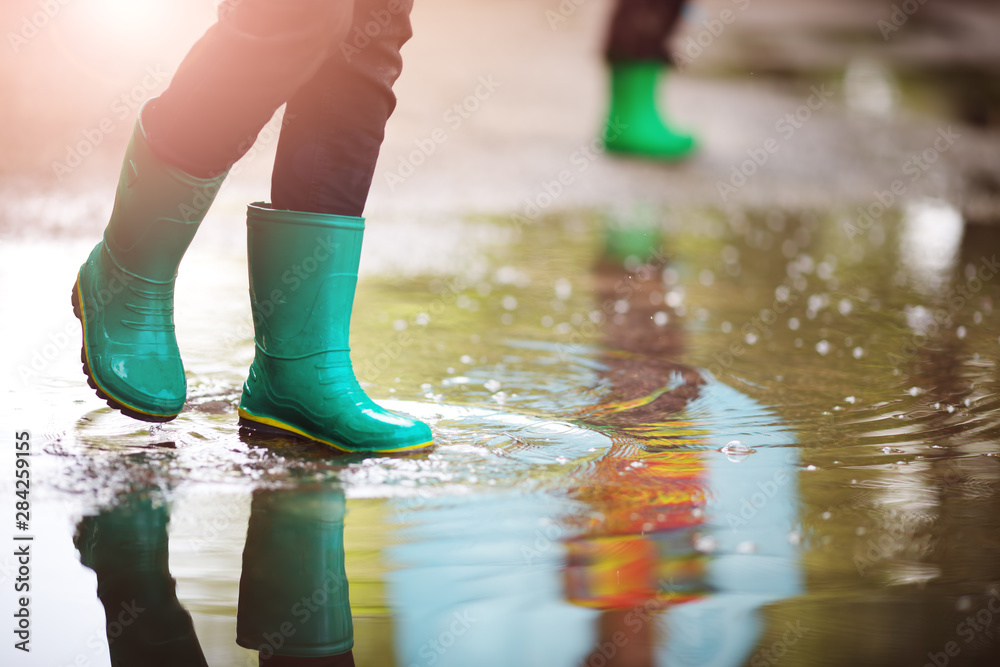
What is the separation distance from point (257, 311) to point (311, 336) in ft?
0.27

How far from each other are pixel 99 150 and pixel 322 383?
3.51m

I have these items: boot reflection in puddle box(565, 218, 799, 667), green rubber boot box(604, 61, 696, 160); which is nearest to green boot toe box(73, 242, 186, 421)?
boot reflection in puddle box(565, 218, 799, 667)

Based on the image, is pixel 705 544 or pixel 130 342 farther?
pixel 130 342

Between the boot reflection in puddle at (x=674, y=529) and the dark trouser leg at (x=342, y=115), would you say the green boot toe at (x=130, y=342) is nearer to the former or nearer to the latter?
the dark trouser leg at (x=342, y=115)

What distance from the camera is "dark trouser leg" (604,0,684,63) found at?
5094 millimetres

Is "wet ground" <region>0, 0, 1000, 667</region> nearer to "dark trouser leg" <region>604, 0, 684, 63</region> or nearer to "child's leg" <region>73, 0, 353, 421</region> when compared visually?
"child's leg" <region>73, 0, 353, 421</region>

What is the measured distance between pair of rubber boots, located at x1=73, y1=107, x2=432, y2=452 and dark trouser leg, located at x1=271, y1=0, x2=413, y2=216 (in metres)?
0.04

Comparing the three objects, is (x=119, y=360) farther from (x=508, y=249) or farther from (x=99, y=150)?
(x=99, y=150)

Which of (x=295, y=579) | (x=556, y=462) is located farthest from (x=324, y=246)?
(x=295, y=579)

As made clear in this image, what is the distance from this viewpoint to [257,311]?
145 centimetres

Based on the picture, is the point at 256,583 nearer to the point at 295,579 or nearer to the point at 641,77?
the point at 295,579

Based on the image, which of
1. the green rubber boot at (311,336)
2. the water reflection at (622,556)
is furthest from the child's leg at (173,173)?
the water reflection at (622,556)

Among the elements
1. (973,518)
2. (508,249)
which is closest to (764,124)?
(508,249)

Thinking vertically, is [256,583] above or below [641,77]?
below
